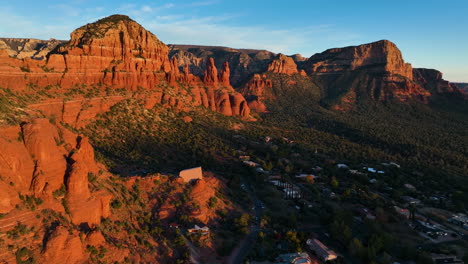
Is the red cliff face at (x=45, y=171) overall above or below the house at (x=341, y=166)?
above

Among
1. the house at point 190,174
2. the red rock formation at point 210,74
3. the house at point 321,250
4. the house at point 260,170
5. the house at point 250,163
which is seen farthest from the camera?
the red rock formation at point 210,74

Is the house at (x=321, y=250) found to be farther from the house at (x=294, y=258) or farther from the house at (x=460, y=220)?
the house at (x=460, y=220)

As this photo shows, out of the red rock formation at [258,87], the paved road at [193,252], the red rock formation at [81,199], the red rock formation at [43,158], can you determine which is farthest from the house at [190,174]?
the red rock formation at [258,87]

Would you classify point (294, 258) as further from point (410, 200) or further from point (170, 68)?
point (170, 68)

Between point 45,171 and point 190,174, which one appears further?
point 190,174

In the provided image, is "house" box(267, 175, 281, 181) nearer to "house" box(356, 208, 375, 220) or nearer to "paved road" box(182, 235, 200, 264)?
"house" box(356, 208, 375, 220)

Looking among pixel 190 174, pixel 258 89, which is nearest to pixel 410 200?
pixel 190 174
